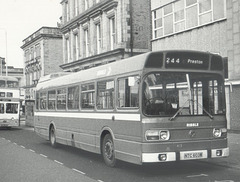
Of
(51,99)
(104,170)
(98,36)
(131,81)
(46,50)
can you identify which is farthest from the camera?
(46,50)

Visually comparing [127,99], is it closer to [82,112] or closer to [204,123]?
[204,123]

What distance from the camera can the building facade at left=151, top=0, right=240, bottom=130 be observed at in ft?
63.4

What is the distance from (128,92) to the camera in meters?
9.66

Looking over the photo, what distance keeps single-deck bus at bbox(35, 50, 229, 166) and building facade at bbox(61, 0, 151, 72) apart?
65.1 ft

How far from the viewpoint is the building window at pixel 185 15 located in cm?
2109

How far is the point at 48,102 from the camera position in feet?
54.1

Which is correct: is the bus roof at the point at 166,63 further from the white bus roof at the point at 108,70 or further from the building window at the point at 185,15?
the building window at the point at 185,15

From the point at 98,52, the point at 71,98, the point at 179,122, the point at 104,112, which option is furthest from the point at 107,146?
the point at 98,52

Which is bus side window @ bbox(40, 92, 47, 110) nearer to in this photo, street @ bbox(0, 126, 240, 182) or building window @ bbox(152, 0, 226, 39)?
street @ bbox(0, 126, 240, 182)

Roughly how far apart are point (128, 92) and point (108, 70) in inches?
57.4

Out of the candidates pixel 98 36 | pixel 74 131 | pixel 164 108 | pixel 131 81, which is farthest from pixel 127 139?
pixel 98 36

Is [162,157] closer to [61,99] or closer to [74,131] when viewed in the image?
[74,131]

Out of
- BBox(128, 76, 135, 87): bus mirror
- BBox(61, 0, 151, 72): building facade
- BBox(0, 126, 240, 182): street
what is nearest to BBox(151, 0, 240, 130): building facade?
BBox(61, 0, 151, 72): building facade

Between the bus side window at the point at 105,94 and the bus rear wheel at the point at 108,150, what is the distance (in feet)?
2.77
